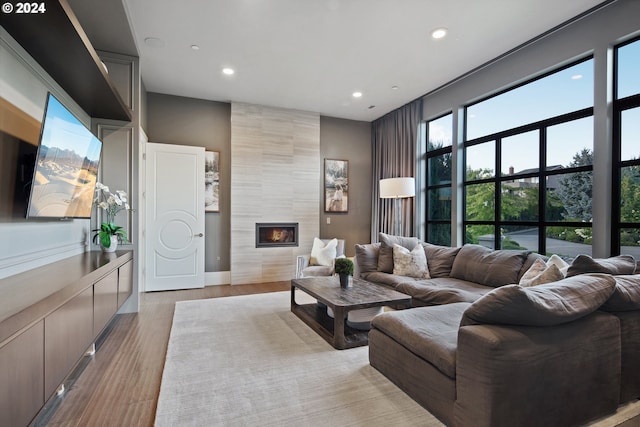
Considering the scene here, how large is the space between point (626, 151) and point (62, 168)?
4.69 m

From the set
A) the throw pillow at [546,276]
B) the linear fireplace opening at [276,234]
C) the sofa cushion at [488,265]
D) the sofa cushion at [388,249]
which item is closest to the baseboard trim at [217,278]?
the linear fireplace opening at [276,234]

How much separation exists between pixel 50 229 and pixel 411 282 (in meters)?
3.32

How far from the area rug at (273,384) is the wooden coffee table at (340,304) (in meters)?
0.11

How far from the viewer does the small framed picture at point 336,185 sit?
6.19 meters

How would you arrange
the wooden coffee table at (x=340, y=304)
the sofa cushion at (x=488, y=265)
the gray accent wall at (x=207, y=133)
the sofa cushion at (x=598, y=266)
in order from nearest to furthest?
1. the sofa cushion at (x=598, y=266)
2. the wooden coffee table at (x=340, y=304)
3. the sofa cushion at (x=488, y=265)
4. the gray accent wall at (x=207, y=133)

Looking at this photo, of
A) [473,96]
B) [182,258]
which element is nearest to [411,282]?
[473,96]

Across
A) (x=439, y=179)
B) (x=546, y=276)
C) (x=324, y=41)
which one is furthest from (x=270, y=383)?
(x=439, y=179)

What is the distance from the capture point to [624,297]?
1.73 metres

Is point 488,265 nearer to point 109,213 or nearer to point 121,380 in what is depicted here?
point 121,380

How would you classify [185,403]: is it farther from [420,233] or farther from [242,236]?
[420,233]

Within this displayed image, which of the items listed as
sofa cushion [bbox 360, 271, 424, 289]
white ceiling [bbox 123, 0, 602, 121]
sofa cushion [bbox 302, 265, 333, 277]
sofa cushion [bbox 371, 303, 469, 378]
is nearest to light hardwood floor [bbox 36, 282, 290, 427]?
sofa cushion [bbox 371, 303, 469, 378]

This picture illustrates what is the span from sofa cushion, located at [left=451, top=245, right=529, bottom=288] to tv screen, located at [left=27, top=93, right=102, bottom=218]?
12.6 ft

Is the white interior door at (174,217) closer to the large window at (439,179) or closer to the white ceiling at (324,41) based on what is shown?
the white ceiling at (324,41)

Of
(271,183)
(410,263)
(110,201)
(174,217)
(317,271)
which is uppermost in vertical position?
(271,183)
